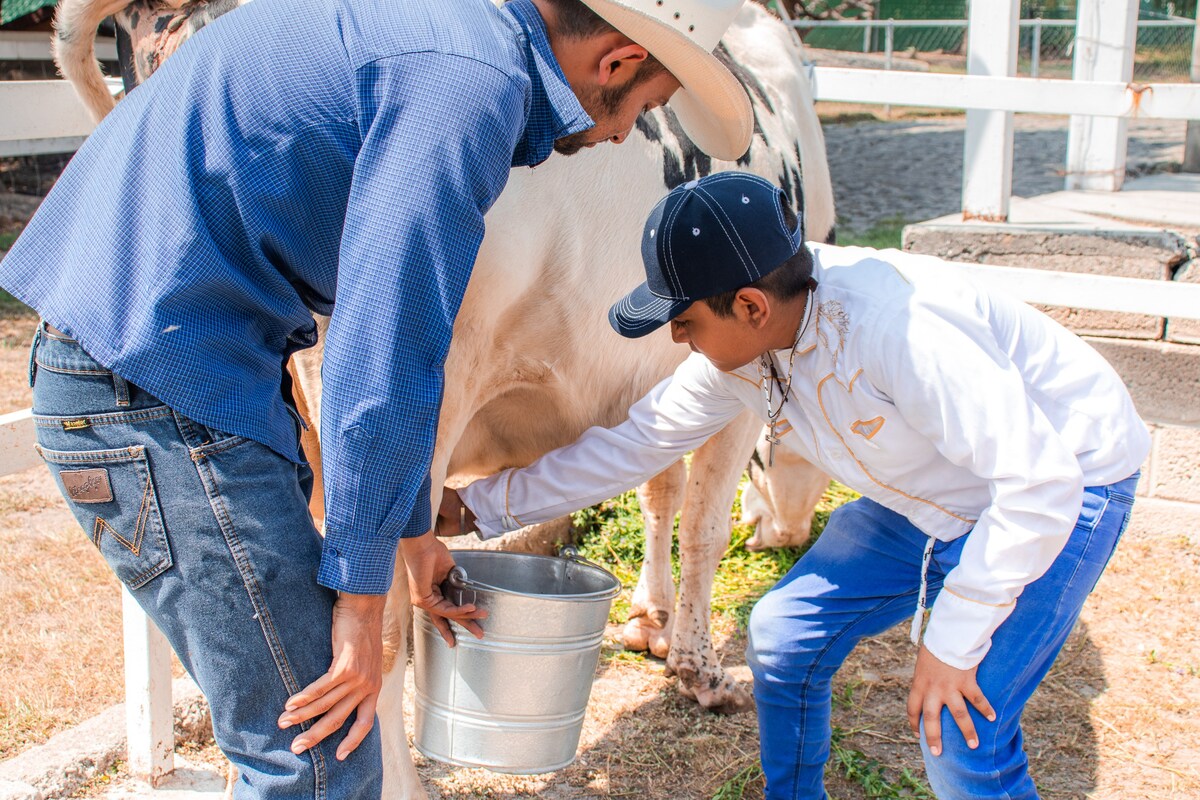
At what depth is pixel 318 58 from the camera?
5.27 ft

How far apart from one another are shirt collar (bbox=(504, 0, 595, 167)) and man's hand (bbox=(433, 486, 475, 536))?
1150 mm

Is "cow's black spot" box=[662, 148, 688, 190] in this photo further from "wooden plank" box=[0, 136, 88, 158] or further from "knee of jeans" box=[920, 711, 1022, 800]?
"wooden plank" box=[0, 136, 88, 158]

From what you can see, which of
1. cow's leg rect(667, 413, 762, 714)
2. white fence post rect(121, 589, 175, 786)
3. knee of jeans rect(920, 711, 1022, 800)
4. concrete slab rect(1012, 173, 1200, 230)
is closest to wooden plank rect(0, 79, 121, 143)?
white fence post rect(121, 589, 175, 786)

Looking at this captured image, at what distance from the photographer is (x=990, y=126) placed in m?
5.00

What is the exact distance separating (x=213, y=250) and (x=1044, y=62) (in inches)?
759

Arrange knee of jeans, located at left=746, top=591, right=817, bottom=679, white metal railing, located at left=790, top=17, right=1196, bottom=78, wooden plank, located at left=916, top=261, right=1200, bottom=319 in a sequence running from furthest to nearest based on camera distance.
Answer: white metal railing, located at left=790, top=17, right=1196, bottom=78, wooden plank, located at left=916, top=261, right=1200, bottom=319, knee of jeans, located at left=746, top=591, right=817, bottom=679

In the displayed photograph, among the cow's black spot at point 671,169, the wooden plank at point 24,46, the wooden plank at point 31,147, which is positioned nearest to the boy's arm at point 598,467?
the cow's black spot at point 671,169

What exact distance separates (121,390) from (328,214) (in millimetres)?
379

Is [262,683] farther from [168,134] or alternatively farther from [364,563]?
[168,134]

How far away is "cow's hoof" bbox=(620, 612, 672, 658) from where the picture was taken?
12.4ft

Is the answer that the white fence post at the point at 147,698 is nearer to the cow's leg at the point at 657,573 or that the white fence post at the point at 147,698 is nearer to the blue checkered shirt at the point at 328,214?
the blue checkered shirt at the point at 328,214

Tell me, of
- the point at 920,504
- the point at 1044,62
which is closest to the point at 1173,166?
the point at 920,504

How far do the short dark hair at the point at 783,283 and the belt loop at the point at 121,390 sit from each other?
38.4 inches

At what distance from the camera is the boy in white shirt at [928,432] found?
6.47 ft
